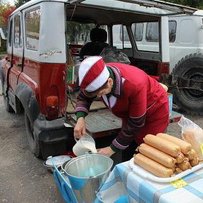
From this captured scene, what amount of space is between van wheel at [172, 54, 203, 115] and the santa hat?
4286 millimetres

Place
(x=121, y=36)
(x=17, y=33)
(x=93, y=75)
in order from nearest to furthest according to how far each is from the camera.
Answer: (x=93, y=75) → (x=17, y=33) → (x=121, y=36)

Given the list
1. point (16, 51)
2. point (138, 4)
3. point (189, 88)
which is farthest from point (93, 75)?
point (189, 88)

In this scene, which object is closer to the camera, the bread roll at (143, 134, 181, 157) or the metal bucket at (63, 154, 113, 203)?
the bread roll at (143, 134, 181, 157)

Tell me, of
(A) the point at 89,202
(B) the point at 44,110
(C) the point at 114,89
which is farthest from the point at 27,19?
(A) the point at 89,202

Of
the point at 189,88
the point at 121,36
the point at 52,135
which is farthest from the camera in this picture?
the point at 189,88

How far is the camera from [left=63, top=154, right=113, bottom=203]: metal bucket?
203 centimetres

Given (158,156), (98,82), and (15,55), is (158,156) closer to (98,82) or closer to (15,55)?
(98,82)

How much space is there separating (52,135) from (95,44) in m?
2.31

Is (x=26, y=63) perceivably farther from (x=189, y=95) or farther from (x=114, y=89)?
(x=189, y=95)

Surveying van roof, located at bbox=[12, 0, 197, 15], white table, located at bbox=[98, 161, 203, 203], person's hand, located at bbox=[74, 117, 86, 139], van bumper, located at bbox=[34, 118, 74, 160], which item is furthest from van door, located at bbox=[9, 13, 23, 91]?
white table, located at bbox=[98, 161, 203, 203]

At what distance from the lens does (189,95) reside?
621cm

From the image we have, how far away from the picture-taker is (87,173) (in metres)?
2.24

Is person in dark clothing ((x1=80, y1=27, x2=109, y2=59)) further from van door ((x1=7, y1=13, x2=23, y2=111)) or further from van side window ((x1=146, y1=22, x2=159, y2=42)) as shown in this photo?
van side window ((x1=146, y1=22, x2=159, y2=42))

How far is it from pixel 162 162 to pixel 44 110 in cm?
207
